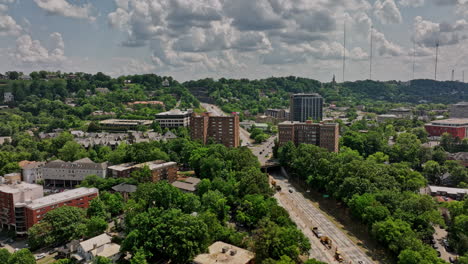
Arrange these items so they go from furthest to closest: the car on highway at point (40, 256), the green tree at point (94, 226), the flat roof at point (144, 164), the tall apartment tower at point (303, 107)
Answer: the tall apartment tower at point (303, 107), the flat roof at point (144, 164), the green tree at point (94, 226), the car on highway at point (40, 256)

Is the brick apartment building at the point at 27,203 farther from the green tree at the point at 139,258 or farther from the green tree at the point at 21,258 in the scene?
the green tree at the point at 139,258

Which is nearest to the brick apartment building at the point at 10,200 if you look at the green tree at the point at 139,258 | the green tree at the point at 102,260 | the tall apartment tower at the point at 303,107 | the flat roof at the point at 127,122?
the green tree at the point at 102,260

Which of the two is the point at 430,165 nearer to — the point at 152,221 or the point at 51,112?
the point at 152,221

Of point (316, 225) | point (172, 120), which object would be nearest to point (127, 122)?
point (172, 120)

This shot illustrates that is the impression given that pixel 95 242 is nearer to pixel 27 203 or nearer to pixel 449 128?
pixel 27 203

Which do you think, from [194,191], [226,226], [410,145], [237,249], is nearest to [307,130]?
[410,145]

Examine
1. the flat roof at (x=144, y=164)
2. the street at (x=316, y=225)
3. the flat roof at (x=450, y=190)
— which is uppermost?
the flat roof at (x=144, y=164)

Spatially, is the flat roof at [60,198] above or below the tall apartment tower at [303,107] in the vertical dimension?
below
